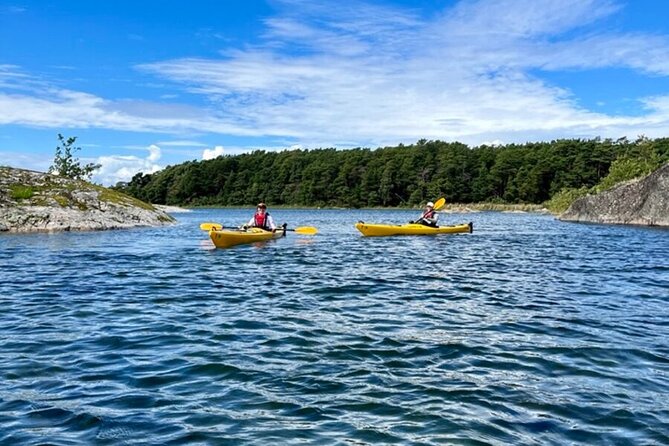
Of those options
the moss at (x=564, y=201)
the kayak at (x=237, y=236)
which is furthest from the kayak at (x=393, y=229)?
the moss at (x=564, y=201)

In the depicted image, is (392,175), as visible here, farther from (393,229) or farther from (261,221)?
(261,221)

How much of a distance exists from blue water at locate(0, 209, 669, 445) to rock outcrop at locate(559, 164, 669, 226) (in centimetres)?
2096

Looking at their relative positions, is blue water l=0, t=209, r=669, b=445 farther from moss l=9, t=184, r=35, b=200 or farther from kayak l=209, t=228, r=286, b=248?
moss l=9, t=184, r=35, b=200

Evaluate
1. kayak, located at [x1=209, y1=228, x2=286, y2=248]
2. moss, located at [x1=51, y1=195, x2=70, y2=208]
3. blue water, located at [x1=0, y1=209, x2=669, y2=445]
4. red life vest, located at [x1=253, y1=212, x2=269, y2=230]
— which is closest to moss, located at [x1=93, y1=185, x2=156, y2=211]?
moss, located at [x1=51, y1=195, x2=70, y2=208]

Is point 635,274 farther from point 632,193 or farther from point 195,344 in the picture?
point 632,193

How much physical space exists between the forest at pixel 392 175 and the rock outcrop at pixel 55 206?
2922 inches

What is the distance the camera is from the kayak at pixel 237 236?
20364mm

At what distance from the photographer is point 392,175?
122125 mm

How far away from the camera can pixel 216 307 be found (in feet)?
32.7

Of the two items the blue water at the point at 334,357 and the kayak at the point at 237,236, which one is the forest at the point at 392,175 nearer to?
the kayak at the point at 237,236

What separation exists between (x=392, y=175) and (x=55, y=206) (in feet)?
322

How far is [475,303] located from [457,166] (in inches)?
4411

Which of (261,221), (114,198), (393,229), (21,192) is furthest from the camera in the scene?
(114,198)

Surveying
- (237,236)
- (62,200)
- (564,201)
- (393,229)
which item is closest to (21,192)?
(62,200)
